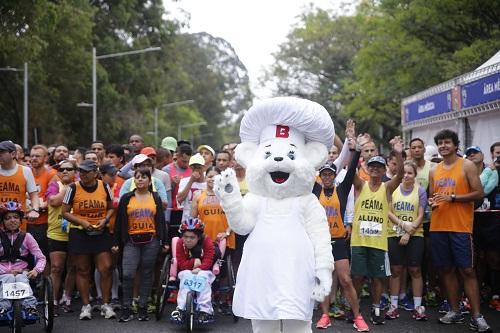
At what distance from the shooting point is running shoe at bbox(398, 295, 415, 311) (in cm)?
1056

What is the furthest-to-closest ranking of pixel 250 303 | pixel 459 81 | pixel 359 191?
pixel 459 81 < pixel 359 191 < pixel 250 303

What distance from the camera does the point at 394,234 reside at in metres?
10.2

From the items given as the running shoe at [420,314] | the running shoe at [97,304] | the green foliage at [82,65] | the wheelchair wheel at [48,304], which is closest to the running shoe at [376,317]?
the running shoe at [420,314]

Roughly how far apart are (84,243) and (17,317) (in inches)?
70.6

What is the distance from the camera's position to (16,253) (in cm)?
872

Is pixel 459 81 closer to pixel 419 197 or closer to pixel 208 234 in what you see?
pixel 419 197

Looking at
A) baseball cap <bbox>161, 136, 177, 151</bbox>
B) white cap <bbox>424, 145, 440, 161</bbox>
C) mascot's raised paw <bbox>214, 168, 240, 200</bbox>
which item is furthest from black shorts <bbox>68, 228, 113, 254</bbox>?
white cap <bbox>424, 145, 440, 161</bbox>

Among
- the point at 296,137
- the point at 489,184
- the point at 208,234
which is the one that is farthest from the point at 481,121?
the point at 296,137

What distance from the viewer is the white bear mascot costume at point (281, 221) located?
6488 millimetres

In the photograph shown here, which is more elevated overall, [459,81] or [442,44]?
[442,44]

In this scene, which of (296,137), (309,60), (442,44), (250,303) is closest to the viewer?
(250,303)

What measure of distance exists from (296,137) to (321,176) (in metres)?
2.69

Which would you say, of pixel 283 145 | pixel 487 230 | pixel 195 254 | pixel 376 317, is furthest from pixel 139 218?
pixel 487 230

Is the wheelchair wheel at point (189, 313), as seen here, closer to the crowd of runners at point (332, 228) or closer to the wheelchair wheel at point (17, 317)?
the crowd of runners at point (332, 228)
